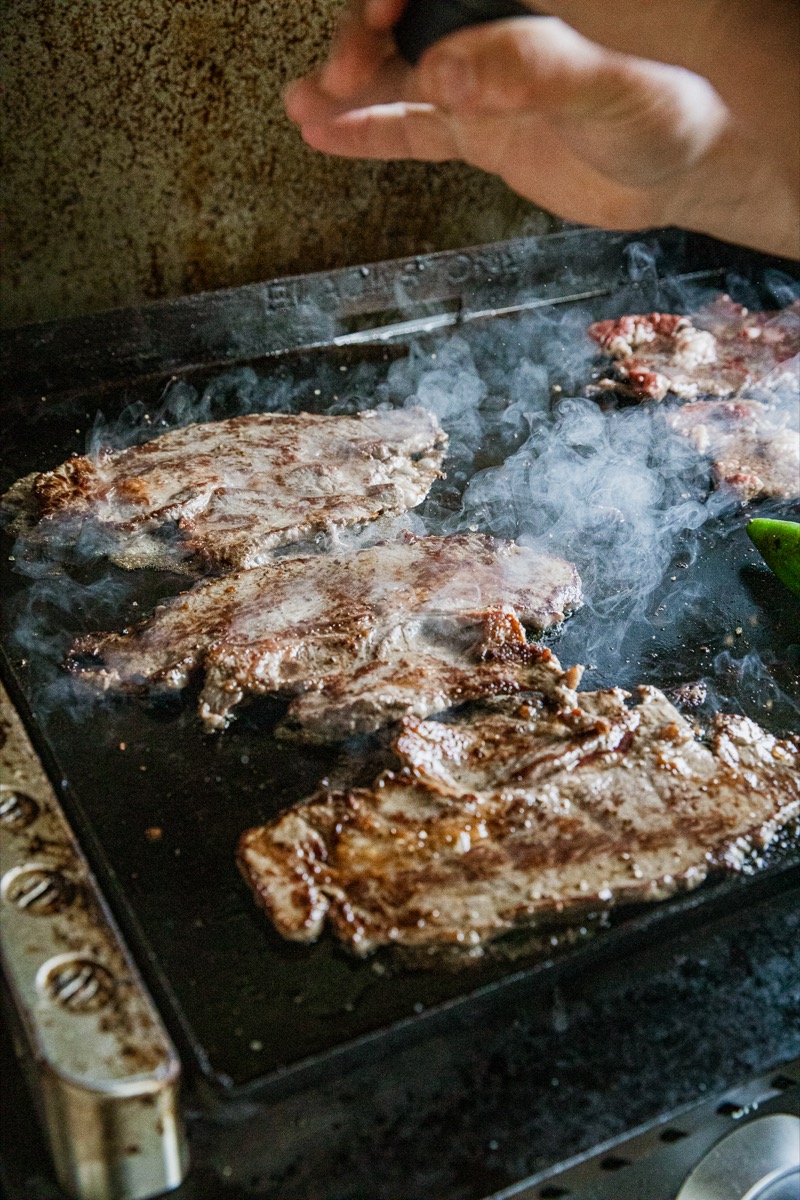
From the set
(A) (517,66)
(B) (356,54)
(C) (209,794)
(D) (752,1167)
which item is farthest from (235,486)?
(D) (752,1167)

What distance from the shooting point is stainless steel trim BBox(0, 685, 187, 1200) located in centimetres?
170

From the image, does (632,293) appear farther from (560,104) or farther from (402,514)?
(560,104)

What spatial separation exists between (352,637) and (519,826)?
71 centimetres

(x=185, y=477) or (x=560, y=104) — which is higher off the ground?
(x=560, y=104)

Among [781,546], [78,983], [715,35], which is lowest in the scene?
[781,546]

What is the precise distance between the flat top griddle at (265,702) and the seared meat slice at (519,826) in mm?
68

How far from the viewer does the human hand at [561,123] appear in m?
1.49

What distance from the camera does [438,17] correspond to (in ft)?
5.01

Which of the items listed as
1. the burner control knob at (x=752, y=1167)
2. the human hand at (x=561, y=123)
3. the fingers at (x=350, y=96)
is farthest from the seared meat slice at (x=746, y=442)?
the fingers at (x=350, y=96)

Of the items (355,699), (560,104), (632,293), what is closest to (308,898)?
(355,699)

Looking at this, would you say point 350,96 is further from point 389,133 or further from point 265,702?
point 265,702

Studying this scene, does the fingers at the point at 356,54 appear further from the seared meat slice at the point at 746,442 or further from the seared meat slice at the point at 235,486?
the seared meat slice at the point at 746,442

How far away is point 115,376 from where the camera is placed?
3932mm

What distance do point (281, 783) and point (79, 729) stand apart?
50 cm
